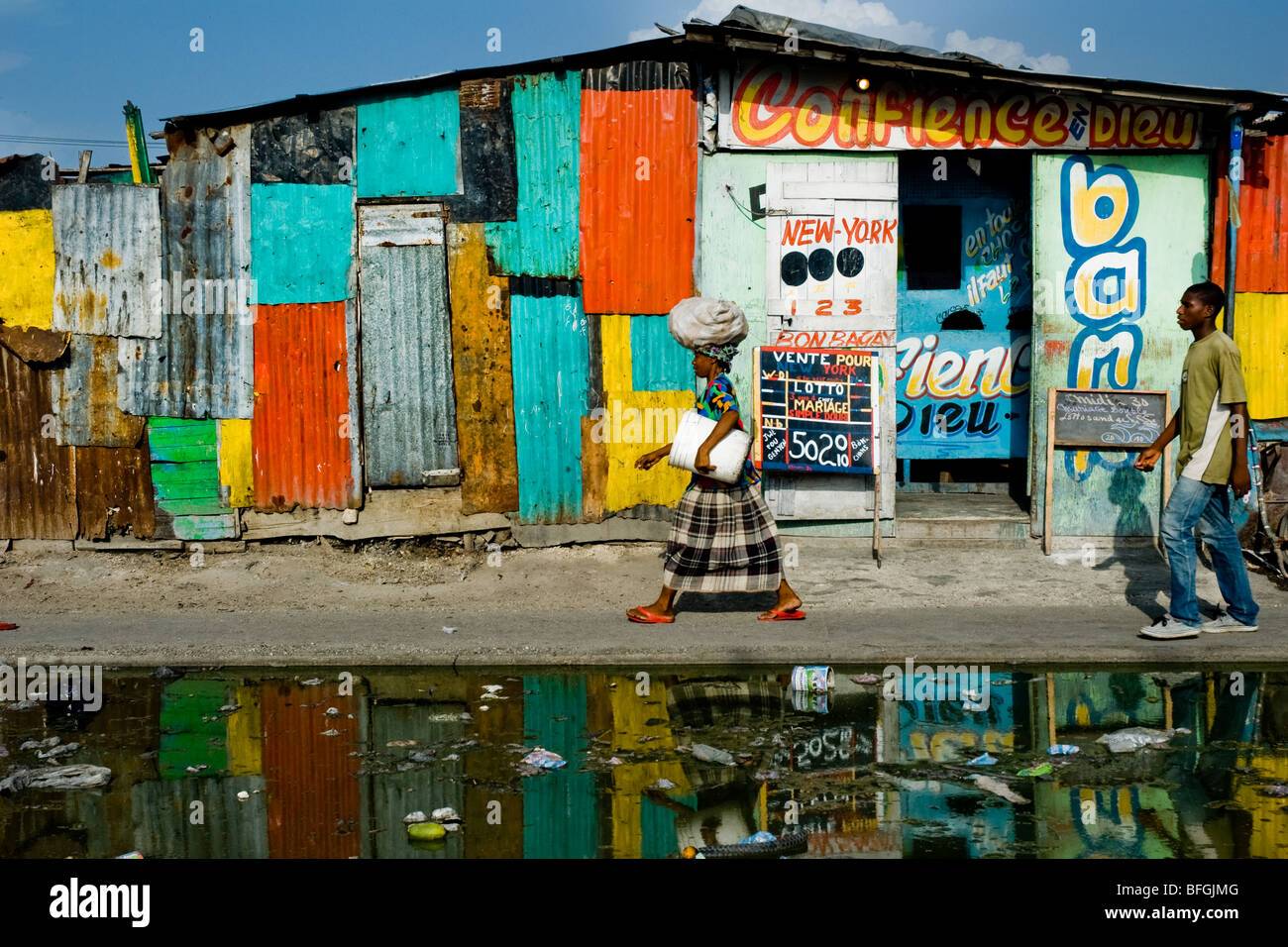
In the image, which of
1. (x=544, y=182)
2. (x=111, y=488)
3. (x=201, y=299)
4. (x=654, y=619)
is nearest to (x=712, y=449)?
(x=654, y=619)

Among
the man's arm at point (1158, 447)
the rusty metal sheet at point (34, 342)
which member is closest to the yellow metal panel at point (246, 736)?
the rusty metal sheet at point (34, 342)

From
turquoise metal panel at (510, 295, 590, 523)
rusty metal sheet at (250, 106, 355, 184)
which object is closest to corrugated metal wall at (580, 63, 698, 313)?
turquoise metal panel at (510, 295, 590, 523)

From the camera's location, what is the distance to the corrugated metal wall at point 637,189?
31.7 feet

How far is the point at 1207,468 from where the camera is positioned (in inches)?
279

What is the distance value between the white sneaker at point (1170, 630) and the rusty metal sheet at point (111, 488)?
25.3 ft

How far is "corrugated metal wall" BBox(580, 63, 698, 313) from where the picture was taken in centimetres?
967

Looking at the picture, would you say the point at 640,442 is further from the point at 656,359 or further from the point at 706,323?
the point at 706,323

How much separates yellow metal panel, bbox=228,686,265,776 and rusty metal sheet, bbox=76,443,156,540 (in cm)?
379

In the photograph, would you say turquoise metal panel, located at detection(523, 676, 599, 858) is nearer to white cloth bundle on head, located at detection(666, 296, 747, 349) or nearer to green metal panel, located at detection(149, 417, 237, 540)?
white cloth bundle on head, located at detection(666, 296, 747, 349)

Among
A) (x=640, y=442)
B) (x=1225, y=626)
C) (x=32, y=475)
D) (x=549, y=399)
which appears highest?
(x=549, y=399)

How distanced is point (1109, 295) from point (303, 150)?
662 cm

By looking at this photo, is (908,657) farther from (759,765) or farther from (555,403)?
(555,403)

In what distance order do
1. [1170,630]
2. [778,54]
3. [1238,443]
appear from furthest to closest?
[778,54]
[1170,630]
[1238,443]
